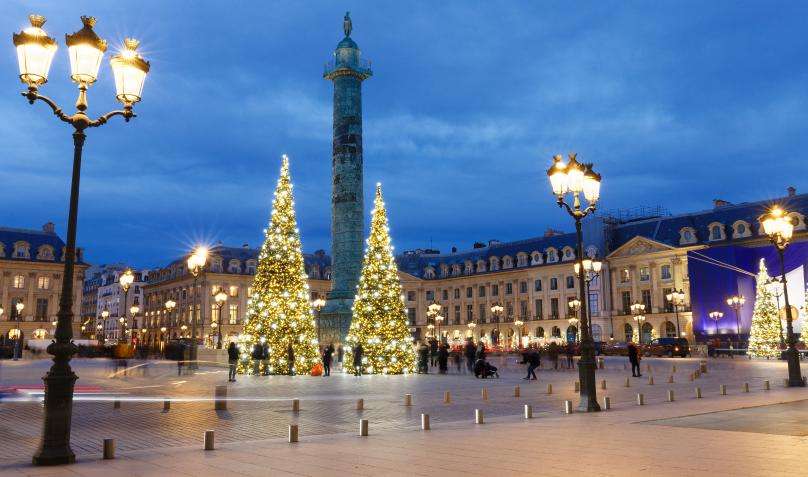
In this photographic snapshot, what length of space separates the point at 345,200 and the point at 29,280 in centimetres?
6202

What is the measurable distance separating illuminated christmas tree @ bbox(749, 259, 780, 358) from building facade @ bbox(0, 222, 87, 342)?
73.1 meters

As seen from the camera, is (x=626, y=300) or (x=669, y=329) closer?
(x=669, y=329)

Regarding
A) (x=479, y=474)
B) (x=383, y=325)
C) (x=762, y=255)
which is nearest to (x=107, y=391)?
(x=383, y=325)

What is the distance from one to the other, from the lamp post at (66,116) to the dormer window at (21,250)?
8503cm

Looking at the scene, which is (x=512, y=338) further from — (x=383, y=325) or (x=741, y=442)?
(x=741, y=442)

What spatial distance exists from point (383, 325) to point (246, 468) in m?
23.9

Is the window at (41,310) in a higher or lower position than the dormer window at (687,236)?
lower

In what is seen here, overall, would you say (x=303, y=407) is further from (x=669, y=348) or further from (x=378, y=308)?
(x=669, y=348)

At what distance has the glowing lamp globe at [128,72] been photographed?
10.1m

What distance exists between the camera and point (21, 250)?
84375mm

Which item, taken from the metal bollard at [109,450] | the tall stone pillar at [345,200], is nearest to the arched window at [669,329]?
the tall stone pillar at [345,200]

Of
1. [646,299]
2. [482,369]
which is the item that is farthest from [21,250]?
[646,299]

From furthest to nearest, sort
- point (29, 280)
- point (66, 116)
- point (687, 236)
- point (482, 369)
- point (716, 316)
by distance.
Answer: point (29, 280)
point (687, 236)
point (716, 316)
point (482, 369)
point (66, 116)

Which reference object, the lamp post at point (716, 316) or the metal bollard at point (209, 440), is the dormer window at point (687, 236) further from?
the metal bollard at point (209, 440)
